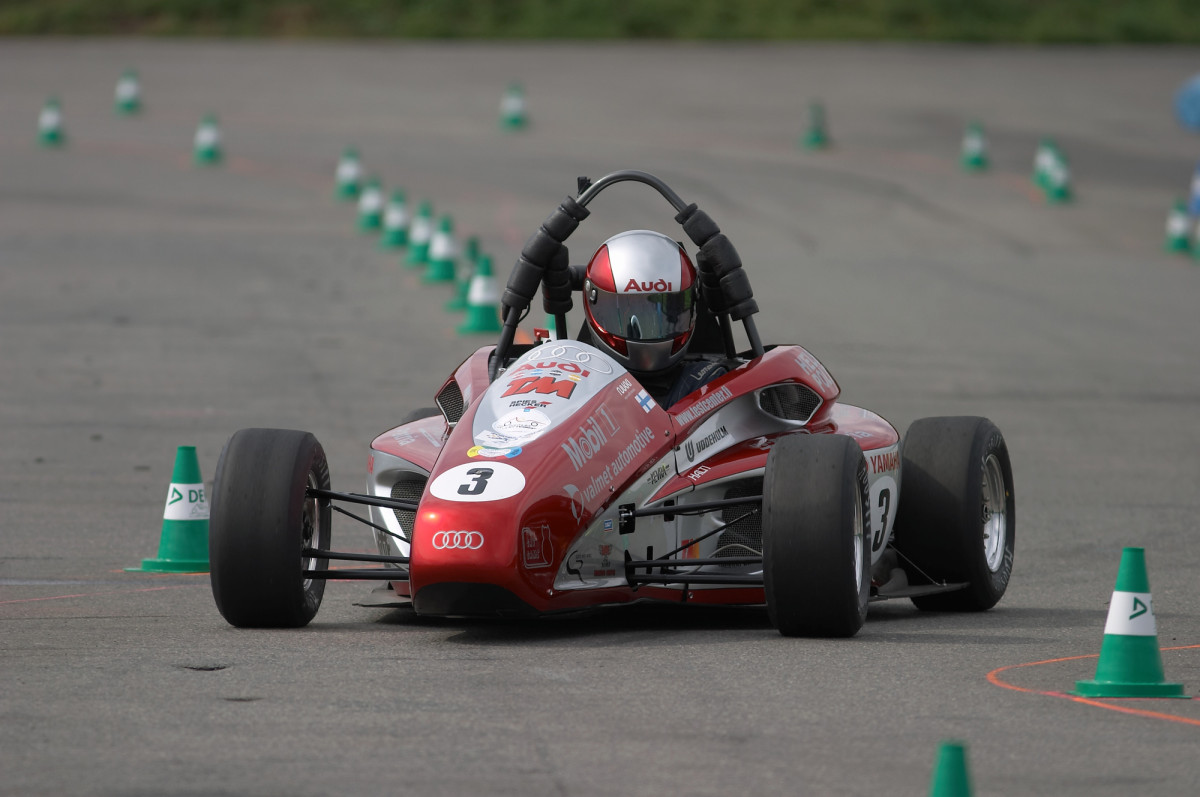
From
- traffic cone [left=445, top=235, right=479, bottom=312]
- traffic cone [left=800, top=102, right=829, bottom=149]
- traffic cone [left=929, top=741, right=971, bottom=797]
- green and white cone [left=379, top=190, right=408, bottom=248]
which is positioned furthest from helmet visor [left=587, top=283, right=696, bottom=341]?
traffic cone [left=800, top=102, right=829, bottom=149]

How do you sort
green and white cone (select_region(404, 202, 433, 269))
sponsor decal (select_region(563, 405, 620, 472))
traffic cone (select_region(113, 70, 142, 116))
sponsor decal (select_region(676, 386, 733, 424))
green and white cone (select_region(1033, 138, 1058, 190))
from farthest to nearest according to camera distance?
traffic cone (select_region(113, 70, 142, 116)) → green and white cone (select_region(1033, 138, 1058, 190)) → green and white cone (select_region(404, 202, 433, 269)) → sponsor decal (select_region(676, 386, 733, 424)) → sponsor decal (select_region(563, 405, 620, 472))

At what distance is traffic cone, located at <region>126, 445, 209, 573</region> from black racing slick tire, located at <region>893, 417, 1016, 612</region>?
3454mm

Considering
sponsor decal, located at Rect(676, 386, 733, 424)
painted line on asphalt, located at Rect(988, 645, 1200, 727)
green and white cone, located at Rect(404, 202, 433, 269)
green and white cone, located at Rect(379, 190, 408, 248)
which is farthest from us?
green and white cone, located at Rect(379, 190, 408, 248)

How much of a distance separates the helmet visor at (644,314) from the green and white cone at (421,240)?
667 inches

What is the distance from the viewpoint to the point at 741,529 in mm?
8930

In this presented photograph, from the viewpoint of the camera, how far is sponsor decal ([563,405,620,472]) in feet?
26.3

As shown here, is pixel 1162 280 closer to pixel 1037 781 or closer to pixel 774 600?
pixel 774 600

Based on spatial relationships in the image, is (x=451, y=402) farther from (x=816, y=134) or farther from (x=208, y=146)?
(x=816, y=134)

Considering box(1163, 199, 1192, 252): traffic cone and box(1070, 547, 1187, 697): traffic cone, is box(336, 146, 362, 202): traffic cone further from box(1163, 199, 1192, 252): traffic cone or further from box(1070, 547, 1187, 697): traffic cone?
box(1070, 547, 1187, 697): traffic cone

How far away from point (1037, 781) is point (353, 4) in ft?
156

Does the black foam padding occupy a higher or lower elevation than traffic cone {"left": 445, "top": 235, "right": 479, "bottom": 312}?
lower

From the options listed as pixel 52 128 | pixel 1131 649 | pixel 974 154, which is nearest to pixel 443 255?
pixel 52 128

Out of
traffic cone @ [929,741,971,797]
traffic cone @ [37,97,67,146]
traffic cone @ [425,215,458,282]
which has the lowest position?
traffic cone @ [929,741,971,797]

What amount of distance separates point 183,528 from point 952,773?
6.15m
